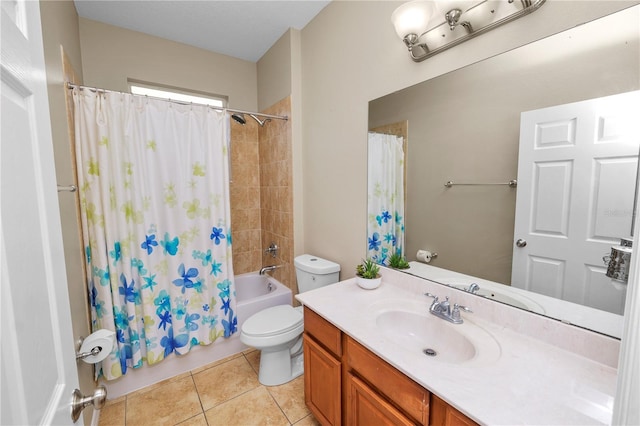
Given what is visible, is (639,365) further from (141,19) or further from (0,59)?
(141,19)

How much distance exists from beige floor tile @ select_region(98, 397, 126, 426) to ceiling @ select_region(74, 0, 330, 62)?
2784mm

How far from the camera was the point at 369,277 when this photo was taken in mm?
1554

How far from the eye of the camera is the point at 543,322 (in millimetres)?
1015

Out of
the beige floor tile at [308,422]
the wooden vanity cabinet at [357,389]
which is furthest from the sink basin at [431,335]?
the beige floor tile at [308,422]

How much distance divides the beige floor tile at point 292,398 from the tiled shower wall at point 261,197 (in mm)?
788

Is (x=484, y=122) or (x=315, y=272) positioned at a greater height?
(x=484, y=122)

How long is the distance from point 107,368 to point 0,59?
2.08m

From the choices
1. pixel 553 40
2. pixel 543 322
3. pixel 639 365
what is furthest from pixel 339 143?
A: pixel 639 365

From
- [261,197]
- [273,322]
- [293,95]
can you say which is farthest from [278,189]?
[273,322]

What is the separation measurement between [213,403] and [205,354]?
49 centimetres

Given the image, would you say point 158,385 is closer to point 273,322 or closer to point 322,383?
point 273,322

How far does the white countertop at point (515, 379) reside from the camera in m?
0.71

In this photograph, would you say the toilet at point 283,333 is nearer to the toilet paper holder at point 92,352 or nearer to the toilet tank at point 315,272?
the toilet tank at point 315,272

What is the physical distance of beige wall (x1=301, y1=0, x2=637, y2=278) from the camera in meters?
1.15
